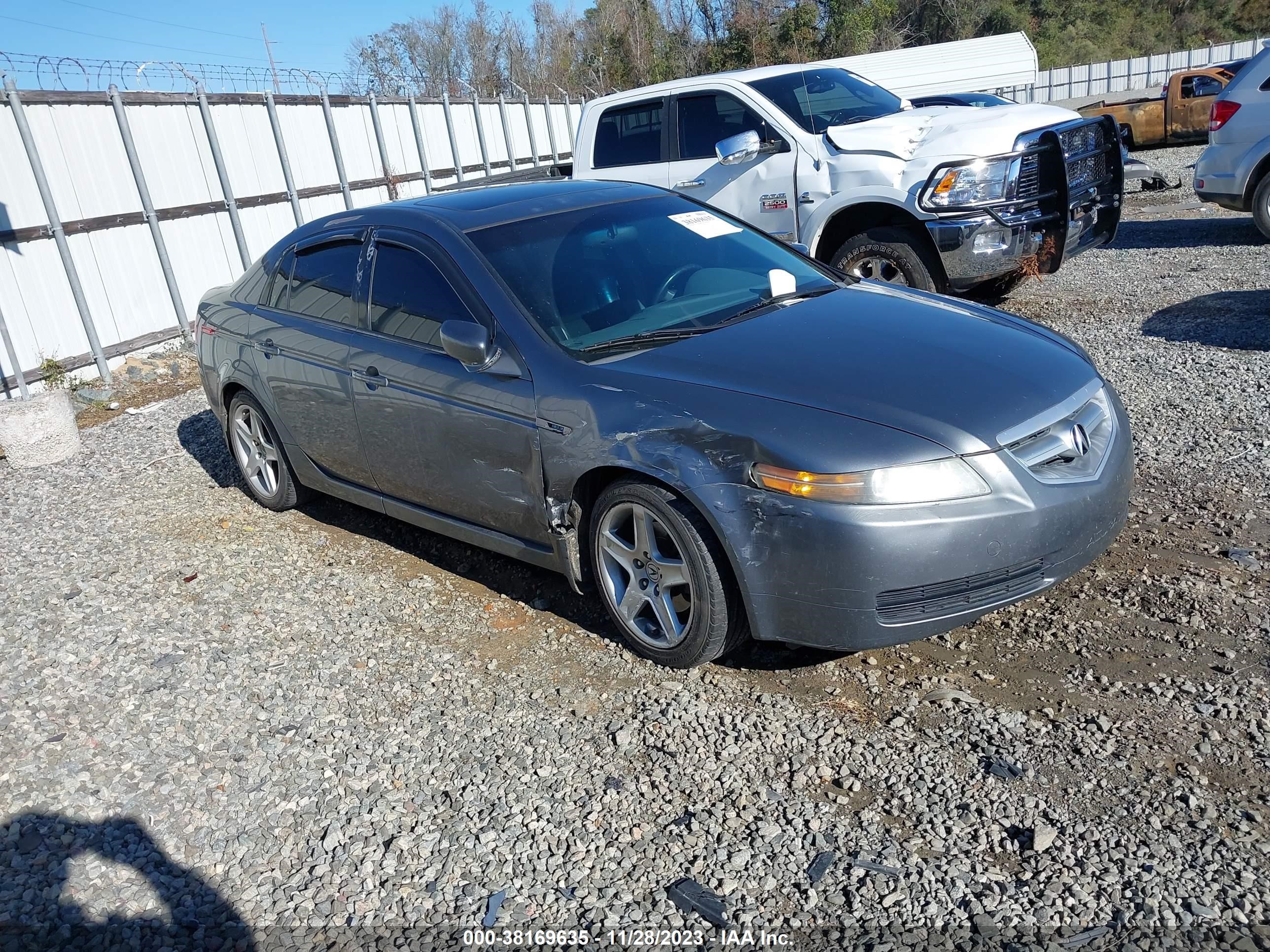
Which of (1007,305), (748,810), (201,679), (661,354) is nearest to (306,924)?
(748,810)

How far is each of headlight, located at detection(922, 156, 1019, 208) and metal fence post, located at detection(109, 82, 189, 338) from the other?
8230mm

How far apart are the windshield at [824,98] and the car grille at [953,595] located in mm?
5429

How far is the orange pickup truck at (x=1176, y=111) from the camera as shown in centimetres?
2122

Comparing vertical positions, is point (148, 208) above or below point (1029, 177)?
above

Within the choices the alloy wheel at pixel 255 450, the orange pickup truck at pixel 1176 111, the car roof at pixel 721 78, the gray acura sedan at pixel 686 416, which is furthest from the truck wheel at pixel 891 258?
the orange pickup truck at pixel 1176 111

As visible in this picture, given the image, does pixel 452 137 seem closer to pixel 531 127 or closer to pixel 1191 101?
pixel 531 127

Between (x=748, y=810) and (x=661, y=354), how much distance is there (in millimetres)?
1690

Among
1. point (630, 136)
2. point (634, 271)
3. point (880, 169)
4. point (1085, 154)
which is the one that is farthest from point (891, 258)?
point (634, 271)

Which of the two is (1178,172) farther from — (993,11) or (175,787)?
(993,11)

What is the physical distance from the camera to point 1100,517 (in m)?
3.43

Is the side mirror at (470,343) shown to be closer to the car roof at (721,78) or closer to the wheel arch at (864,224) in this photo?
the wheel arch at (864,224)

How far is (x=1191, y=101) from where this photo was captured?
21.3 m

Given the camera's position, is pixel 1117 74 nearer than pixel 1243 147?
No

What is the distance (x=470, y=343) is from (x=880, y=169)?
4.47m
